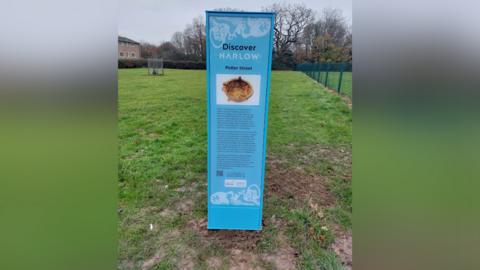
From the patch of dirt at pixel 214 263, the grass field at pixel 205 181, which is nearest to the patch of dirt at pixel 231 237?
the grass field at pixel 205 181

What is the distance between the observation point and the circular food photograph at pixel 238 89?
5.71 feet

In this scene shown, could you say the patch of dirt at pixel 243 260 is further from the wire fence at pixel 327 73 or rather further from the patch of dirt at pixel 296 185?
the wire fence at pixel 327 73

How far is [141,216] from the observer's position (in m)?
2.25

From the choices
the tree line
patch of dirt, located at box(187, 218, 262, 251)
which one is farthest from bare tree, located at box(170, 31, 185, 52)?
patch of dirt, located at box(187, 218, 262, 251)

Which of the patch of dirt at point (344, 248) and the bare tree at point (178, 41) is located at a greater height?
the bare tree at point (178, 41)

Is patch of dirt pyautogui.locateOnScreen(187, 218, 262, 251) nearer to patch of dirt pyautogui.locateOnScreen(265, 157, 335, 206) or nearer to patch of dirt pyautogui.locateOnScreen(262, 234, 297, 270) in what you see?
patch of dirt pyautogui.locateOnScreen(262, 234, 297, 270)

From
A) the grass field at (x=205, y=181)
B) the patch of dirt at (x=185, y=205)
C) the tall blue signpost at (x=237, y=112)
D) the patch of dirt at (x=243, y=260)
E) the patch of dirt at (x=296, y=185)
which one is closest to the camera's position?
the tall blue signpost at (x=237, y=112)

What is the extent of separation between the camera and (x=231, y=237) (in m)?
2.04

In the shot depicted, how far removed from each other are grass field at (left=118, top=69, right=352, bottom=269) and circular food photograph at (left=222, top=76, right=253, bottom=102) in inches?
37.2

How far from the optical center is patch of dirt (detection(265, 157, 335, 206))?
8.13 feet
